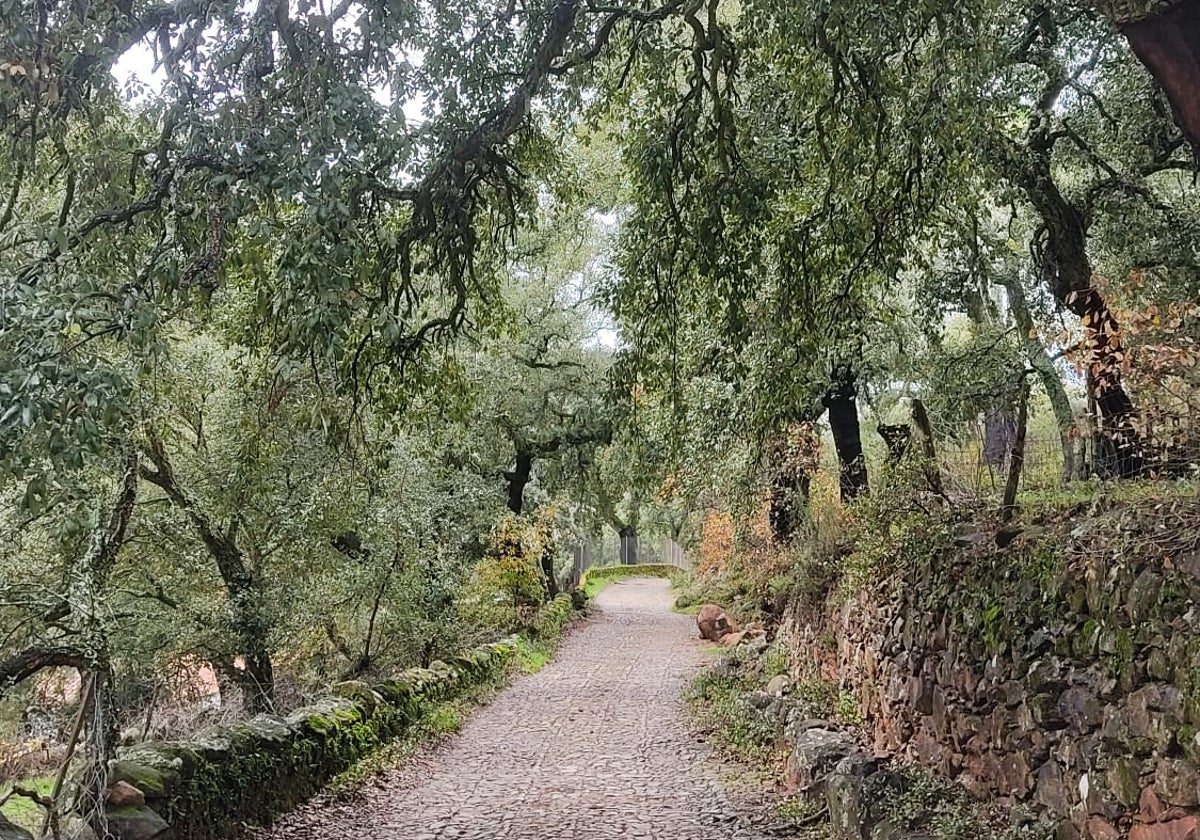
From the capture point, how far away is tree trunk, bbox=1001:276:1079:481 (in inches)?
239

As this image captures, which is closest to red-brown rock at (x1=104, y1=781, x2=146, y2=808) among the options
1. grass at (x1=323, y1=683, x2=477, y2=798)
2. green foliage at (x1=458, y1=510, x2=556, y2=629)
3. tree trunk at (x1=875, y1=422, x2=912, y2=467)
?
grass at (x1=323, y1=683, x2=477, y2=798)

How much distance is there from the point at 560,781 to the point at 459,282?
489cm

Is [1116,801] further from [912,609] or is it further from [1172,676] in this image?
[912,609]

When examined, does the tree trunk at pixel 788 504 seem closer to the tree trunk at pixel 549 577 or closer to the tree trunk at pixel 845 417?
the tree trunk at pixel 845 417

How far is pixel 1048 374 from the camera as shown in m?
7.34

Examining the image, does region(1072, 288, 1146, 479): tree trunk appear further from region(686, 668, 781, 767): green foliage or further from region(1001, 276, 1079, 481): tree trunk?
region(686, 668, 781, 767): green foliage

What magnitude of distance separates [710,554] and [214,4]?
13632 millimetres

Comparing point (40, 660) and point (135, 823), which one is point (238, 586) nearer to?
point (135, 823)

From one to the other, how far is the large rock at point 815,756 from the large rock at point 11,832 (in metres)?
5.08

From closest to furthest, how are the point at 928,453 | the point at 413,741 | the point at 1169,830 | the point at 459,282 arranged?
the point at 1169,830 < the point at 459,282 < the point at 928,453 < the point at 413,741

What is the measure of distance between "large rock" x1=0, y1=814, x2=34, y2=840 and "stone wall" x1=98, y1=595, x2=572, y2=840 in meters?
0.58

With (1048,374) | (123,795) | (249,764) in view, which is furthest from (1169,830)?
(249,764)

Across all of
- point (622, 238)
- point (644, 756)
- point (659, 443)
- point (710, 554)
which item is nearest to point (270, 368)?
point (622, 238)

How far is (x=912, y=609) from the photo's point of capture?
693 centimetres
